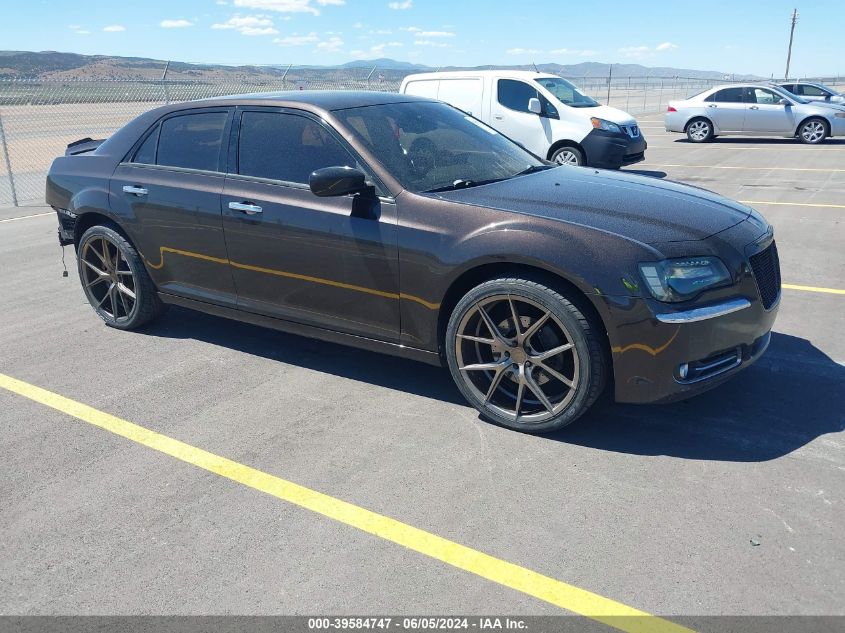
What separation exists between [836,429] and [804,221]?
5847mm

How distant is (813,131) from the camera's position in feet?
60.0

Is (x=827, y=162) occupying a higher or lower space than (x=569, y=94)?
lower

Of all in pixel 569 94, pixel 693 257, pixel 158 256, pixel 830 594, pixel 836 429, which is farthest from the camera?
pixel 569 94

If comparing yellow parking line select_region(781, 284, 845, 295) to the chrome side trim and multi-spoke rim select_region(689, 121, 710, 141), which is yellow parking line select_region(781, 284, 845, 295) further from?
multi-spoke rim select_region(689, 121, 710, 141)

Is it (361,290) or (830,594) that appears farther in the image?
(361,290)

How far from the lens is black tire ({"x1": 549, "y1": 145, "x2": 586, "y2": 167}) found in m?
12.4

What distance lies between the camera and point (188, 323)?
19.0 feet

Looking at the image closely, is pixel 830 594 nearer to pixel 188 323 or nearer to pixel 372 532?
pixel 372 532

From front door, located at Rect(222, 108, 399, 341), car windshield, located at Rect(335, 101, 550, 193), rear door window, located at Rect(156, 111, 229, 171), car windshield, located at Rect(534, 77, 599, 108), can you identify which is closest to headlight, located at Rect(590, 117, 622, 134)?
car windshield, located at Rect(534, 77, 599, 108)

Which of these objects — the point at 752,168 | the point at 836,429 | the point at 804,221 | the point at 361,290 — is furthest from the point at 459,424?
the point at 752,168

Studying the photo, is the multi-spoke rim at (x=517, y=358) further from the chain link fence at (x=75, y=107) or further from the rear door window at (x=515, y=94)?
the chain link fence at (x=75, y=107)

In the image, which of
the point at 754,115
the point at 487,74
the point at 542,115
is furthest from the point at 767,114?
the point at 487,74

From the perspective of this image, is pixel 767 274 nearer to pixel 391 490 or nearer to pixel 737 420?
pixel 737 420

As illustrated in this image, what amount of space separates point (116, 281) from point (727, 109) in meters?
17.5
